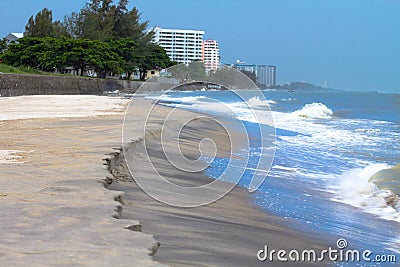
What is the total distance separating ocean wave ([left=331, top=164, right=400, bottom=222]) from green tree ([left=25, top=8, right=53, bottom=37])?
60776mm

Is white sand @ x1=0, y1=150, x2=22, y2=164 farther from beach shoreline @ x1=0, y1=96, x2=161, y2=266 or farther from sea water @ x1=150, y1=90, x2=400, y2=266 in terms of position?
sea water @ x1=150, y1=90, x2=400, y2=266

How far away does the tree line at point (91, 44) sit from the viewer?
50969mm

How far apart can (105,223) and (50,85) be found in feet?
112

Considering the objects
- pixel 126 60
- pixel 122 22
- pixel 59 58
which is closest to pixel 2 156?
pixel 59 58

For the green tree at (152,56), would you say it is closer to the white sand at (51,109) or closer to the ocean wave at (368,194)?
the white sand at (51,109)

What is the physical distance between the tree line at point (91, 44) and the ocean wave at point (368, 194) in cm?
4587

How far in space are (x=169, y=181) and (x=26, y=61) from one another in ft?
160

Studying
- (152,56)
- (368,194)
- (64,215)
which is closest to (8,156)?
(64,215)

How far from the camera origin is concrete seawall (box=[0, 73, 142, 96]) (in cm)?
2777

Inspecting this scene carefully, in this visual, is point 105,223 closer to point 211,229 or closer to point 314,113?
point 211,229

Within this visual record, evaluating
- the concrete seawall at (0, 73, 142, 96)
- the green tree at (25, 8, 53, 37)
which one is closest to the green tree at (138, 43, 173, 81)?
the green tree at (25, 8, 53, 37)

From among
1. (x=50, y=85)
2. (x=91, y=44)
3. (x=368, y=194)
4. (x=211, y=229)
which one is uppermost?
(x=91, y=44)

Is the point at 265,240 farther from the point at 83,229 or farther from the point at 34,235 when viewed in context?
the point at 34,235

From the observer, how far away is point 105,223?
3.30 m
